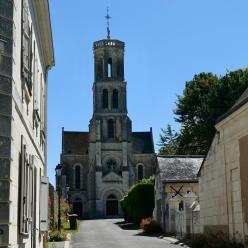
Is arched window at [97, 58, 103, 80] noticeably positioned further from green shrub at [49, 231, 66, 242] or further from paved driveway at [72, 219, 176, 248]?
green shrub at [49, 231, 66, 242]

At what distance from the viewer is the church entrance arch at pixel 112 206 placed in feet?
236

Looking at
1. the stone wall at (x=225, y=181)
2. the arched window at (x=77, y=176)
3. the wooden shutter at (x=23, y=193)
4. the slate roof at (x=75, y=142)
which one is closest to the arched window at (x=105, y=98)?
the slate roof at (x=75, y=142)

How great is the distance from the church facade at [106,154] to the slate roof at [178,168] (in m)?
35.5

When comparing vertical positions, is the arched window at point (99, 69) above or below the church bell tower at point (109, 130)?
above

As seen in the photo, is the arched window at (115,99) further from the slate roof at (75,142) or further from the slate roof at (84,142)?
the slate roof at (75,142)

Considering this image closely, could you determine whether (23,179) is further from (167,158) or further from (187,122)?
(187,122)

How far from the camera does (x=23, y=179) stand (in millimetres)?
8383

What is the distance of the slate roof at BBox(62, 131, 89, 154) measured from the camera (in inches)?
3152

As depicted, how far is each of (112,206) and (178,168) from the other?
3703 centimetres

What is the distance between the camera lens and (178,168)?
36.7 m

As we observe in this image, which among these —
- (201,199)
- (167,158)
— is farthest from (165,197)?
(201,199)

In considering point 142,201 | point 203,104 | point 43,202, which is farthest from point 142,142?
point 43,202

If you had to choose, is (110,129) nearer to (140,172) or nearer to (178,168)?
(140,172)

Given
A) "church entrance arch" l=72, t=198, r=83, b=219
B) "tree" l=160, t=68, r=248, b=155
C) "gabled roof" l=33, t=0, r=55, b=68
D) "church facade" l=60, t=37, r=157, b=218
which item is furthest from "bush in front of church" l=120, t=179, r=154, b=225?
"church entrance arch" l=72, t=198, r=83, b=219
